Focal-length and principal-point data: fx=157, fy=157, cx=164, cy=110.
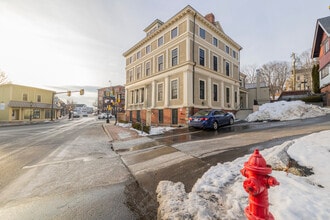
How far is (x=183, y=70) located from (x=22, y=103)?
3489 cm

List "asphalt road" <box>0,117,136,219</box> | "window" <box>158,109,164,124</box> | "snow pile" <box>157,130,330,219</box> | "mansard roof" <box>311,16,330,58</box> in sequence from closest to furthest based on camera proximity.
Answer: "snow pile" <box>157,130,330,219</box> < "asphalt road" <box>0,117,136,219</box> < "window" <box>158,109,164,124</box> < "mansard roof" <box>311,16,330,58</box>

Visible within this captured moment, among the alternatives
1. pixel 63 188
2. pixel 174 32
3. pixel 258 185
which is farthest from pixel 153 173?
pixel 174 32

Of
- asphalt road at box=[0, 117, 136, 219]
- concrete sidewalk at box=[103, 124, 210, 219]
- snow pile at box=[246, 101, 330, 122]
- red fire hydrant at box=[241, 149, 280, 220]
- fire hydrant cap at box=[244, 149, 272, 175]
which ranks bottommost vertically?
asphalt road at box=[0, 117, 136, 219]

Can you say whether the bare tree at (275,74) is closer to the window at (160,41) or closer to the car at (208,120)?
the window at (160,41)

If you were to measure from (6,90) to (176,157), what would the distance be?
4106 cm

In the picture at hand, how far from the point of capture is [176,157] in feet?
18.4

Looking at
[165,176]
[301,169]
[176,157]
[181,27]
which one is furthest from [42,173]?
[181,27]

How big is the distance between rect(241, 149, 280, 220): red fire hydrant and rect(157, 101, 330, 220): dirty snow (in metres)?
0.70

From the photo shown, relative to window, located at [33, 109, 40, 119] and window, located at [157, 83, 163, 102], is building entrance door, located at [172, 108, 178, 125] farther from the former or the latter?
window, located at [33, 109, 40, 119]

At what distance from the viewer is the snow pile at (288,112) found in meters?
14.7

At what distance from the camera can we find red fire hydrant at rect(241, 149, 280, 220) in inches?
62.6

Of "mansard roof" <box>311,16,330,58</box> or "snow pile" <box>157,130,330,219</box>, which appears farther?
"mansard roof" <box>311,16,330,58</box>

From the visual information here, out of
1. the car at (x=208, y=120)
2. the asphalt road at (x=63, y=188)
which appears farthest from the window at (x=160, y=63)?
the asphalt road at (x=63, y=188)

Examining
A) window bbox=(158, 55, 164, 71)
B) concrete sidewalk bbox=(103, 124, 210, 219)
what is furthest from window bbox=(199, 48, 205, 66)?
concrete sidewalk bbox=(103, 124, 210, 219)
